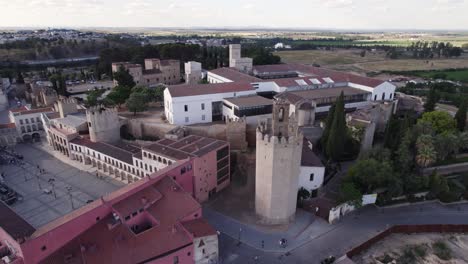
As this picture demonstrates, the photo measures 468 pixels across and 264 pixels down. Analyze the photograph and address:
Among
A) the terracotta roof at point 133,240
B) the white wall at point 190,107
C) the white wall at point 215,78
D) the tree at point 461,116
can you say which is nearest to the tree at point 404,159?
the tree at point 461,116

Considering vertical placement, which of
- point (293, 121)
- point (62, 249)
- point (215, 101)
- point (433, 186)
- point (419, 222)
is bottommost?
point (419, 222)

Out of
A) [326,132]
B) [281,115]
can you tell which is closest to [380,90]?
[326,132]

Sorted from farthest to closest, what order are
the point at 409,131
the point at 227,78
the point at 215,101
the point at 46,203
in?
the point at 227,78
the point at 215,101
the point at 409,131
the point at 46,203

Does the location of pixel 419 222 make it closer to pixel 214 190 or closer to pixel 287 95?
pixel 214 190

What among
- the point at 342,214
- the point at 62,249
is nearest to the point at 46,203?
the point at 62,249

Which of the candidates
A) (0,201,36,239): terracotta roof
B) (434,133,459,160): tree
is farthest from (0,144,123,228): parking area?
(434,133,459,160): tree

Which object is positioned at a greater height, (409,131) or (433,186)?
(409,131)
